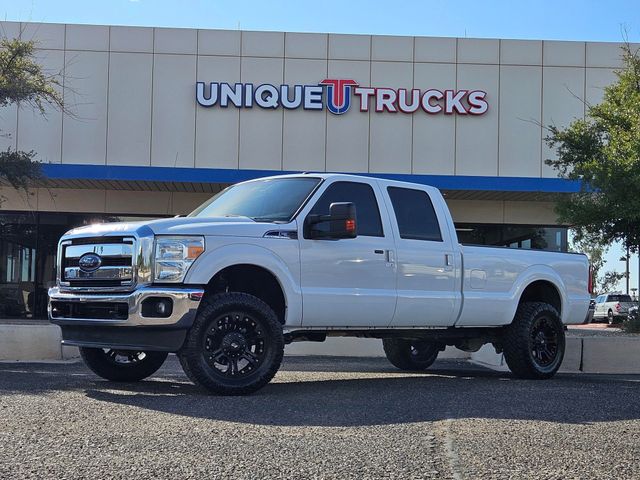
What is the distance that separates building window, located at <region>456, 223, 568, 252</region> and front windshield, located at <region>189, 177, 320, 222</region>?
58.9ft

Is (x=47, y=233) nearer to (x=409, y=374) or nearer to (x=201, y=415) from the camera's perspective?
(x=409, y=374)

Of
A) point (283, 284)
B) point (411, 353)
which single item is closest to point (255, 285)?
point (283, 284)

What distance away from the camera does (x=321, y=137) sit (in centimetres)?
2403

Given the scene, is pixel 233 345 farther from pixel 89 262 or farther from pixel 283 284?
pixel 89 262

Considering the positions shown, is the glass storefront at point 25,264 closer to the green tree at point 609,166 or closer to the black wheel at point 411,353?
the green tree at point 609,166

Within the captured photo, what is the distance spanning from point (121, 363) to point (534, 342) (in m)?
4.83

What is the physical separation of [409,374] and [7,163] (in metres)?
11.0

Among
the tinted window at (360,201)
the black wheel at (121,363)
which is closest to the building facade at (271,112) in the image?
the tinted window at (360,201)

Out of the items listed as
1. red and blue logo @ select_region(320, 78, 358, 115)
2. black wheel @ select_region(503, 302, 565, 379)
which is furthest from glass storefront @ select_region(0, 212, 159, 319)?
black wheel @ select_region(503, 302, 565, 379)

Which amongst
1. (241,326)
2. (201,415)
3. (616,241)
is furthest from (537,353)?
(616,241)

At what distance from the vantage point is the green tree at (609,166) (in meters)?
17.2

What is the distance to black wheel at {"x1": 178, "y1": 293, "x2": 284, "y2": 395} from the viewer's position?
6883 mm

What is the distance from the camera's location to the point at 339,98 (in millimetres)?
24156

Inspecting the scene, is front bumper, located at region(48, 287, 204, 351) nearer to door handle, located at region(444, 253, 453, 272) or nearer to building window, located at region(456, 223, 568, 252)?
door handle, located at region(444, 253, 453, 272)
